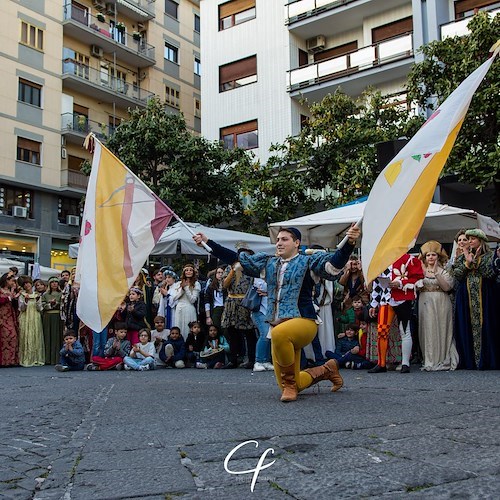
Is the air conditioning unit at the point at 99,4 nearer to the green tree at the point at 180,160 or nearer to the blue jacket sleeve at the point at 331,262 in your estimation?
the green tree at the point at 180,160

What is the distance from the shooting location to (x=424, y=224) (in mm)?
11477

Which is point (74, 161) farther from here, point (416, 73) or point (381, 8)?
point (416, 73)

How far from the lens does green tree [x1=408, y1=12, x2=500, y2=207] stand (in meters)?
15.7

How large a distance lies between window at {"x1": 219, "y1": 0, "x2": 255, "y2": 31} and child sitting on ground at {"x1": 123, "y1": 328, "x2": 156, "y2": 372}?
2113cm

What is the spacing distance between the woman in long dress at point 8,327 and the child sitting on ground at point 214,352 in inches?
175

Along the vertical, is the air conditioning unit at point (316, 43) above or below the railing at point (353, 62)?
above

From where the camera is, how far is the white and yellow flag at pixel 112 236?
23.7 feet

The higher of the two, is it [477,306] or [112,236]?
[112,236]

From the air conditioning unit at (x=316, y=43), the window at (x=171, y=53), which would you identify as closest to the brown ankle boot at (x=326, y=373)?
the air conditioning unit at (x=316, y=43)

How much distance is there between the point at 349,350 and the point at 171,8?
35704 mm

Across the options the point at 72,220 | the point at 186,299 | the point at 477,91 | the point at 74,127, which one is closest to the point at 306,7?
the point at 477,91

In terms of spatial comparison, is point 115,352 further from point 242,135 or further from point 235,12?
point 235,12

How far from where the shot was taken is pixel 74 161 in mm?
35281

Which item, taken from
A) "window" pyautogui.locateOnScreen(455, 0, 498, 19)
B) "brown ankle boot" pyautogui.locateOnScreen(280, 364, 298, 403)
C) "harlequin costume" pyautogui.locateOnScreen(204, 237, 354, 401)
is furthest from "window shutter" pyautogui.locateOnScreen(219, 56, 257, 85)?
"brown ankle boot" pyautogui.locateOnScreen(280, 364, 298, 403)
